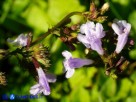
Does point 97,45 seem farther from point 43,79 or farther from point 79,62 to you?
point 43,79

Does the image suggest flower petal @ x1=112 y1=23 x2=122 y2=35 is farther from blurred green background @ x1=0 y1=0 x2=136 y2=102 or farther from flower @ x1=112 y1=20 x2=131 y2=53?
blurred green background @ x1=0 y1=0 x2=136 y2=102

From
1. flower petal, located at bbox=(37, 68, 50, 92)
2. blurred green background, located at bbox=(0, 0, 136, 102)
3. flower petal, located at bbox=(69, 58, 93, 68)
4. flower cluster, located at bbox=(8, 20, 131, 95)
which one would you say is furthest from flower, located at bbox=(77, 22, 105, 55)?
blurred green background, located at bbox=(0, 0, 136, 102)

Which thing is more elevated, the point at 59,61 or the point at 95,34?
the point at 59,61

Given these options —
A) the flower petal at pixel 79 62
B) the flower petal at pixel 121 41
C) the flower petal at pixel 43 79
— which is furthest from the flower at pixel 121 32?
the flower petal at pixel 43 79

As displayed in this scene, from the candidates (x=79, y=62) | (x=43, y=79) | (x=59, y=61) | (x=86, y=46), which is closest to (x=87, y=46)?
(x=86, y=46)

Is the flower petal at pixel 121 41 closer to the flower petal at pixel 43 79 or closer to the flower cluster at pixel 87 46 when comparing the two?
the flower cluster at pixel 87 46

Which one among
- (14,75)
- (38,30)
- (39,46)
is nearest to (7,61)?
(14,75)

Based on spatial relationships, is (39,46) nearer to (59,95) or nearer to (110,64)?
(110,64)
